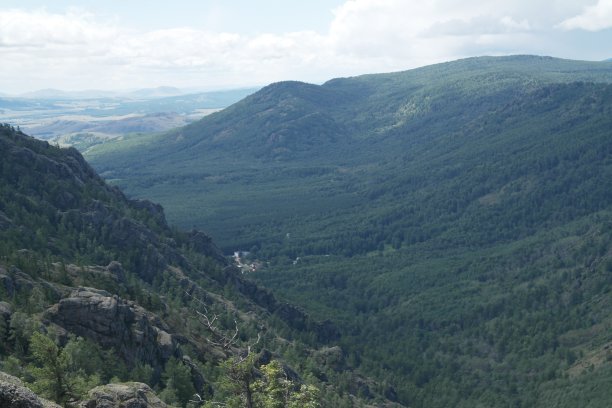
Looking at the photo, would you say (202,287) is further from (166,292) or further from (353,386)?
(353,386)

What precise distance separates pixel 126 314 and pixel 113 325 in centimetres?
360

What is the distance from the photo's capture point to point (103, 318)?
83.3 meters

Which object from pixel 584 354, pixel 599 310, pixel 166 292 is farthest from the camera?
pixel 599 310

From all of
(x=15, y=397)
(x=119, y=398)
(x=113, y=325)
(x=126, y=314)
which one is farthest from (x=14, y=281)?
(x=15, y=397)

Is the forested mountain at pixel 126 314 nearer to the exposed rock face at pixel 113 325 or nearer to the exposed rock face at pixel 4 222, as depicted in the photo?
the exposed rock face at pixel 113 325

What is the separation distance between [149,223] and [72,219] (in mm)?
30613

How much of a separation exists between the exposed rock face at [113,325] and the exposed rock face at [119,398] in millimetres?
28786

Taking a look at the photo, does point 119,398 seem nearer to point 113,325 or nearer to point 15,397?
point 15,397

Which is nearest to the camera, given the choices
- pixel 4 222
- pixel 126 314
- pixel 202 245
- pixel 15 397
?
pixel 15 397

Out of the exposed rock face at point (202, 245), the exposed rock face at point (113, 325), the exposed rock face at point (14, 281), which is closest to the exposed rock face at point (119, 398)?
the exposed rock face at point (113, 325)

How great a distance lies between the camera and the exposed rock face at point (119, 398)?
162ft

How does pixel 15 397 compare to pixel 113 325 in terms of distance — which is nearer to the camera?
pixel 15 397

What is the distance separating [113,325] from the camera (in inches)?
3292

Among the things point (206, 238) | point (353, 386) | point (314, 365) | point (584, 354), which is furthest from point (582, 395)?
point (206, 238)
